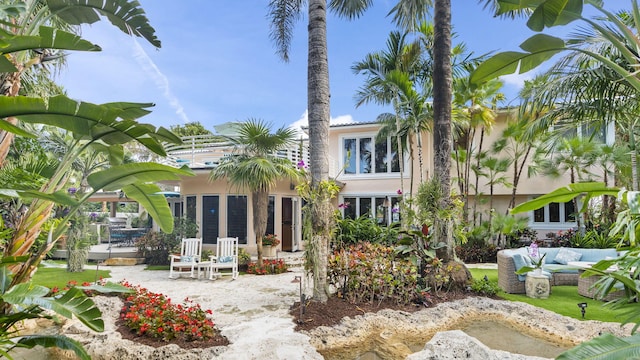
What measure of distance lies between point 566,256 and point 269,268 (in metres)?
8.71

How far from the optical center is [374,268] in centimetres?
731

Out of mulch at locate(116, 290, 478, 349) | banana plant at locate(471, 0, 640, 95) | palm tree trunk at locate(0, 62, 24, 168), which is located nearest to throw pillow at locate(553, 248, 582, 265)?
mulch at locate(116, 290, 478, 349)

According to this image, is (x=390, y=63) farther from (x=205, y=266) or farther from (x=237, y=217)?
(x=205, y=266)

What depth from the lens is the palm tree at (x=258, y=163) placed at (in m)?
10.4

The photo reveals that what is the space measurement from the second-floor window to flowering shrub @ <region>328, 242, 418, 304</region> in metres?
10.5

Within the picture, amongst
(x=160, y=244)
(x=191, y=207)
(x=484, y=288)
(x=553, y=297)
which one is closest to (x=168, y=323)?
(x=484, y=288)

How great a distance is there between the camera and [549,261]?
32.9 feet

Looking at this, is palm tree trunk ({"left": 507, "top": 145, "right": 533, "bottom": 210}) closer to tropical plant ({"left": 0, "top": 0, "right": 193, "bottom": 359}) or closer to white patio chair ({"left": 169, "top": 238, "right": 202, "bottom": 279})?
white patio chair ({"left": 169, "top": 238, "right": 202, "bottom": 279})

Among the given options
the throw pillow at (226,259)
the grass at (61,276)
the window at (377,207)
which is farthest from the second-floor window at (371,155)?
the grass at (61,276)

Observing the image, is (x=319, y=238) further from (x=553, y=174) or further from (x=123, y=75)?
(x=553, y=174)

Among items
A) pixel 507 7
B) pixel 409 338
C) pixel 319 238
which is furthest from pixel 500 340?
pixel 507 7

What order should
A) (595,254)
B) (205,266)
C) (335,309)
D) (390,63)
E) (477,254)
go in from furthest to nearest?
(390,63) < (477,254) < (205,266) < (595,254) < (335,309)

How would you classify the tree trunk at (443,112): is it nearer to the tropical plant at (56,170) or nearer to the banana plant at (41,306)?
the tropical plant at (56,170)

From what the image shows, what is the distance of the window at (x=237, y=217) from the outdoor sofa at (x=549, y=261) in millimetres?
9967
